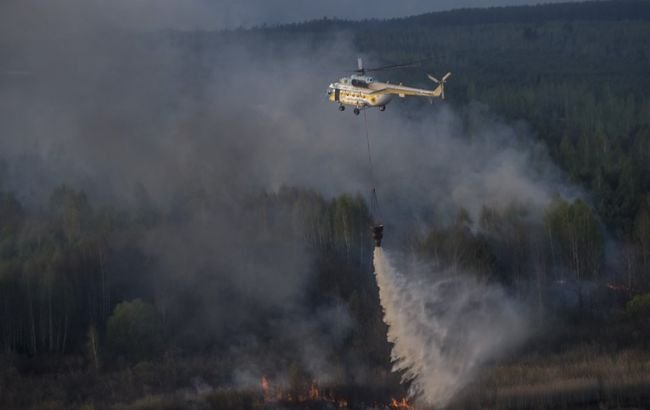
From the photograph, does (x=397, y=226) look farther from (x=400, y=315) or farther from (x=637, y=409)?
(x=637, y=409)

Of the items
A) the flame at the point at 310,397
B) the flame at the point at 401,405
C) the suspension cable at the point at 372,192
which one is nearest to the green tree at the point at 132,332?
the flame at the point at 310,397

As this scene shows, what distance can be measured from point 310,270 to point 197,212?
10186 mm

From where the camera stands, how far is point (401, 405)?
139 ft

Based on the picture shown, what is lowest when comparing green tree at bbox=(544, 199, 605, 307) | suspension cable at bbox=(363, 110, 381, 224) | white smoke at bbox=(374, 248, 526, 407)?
white smoke at bbox=(374, 248, 526, 407)

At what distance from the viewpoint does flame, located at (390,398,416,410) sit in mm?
42000

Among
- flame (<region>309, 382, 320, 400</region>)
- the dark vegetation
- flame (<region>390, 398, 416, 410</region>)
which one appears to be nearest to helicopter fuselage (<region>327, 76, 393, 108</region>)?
the dark vegetation

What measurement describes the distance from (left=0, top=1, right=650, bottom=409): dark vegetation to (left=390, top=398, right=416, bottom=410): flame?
107 centimetres

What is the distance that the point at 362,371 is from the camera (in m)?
45.5

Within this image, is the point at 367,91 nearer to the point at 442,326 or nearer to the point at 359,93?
the point at 359,93

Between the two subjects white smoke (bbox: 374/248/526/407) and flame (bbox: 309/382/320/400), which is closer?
flame (bbox: 309/382/320/400)

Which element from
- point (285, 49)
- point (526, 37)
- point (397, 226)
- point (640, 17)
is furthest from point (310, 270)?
point (640, 17)

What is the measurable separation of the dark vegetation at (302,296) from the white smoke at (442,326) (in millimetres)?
1002

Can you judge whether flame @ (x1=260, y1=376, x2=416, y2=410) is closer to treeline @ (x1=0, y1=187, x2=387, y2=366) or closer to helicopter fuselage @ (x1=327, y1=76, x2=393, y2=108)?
treeline @ (x1=0, y1=187, x2=387, y2=366)

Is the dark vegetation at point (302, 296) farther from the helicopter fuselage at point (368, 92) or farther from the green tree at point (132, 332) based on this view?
the helicopter fuselage at point (368, 92)
